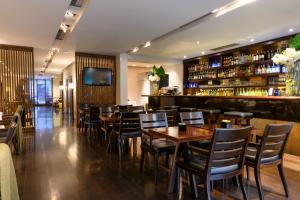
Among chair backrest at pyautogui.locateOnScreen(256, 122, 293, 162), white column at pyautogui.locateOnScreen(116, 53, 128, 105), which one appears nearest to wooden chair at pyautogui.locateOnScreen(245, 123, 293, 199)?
chair backrest at pyautogui.locateOnScreen(256, 122, 293, 162)

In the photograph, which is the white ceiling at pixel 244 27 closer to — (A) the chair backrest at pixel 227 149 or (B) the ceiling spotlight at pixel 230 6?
(B) the ceiling spotlight at pixel 230 6

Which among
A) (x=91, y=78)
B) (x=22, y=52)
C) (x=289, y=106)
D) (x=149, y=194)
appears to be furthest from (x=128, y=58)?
(x=149, y=194)

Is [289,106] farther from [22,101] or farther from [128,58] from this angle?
[22,101]

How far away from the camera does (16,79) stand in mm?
7625

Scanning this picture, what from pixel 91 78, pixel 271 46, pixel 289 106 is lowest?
pixel 289 106

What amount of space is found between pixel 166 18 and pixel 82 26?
2.03 meters

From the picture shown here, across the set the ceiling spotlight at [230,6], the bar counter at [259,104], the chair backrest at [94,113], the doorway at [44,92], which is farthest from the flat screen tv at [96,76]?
the doorway at [44,92]

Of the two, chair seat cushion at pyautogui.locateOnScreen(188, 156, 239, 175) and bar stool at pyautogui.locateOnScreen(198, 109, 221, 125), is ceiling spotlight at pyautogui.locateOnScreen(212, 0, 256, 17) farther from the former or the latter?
chair seat cushion at pyautogui.locateOnScreen(188, 156, 239, 175)

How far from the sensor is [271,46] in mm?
6680

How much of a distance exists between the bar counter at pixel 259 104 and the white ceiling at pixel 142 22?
1708mm

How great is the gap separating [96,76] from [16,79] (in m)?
2.76

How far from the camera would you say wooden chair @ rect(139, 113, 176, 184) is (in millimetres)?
3121

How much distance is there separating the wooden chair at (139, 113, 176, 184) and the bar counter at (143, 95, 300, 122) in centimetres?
255

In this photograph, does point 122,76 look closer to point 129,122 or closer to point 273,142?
point 129,122
